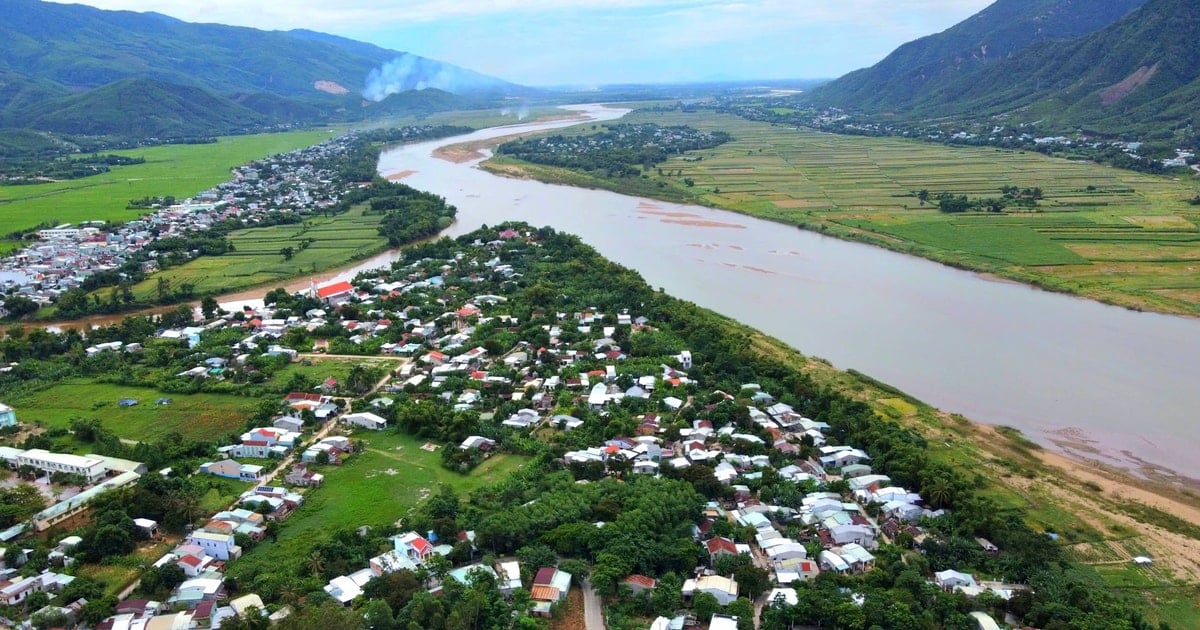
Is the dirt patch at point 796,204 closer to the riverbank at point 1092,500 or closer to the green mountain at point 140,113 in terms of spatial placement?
the riverbank at point 1092,500

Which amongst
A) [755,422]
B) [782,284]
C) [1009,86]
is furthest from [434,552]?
[1009,86]

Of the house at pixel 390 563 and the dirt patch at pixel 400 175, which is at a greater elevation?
the dirt patch at pixel 400 175

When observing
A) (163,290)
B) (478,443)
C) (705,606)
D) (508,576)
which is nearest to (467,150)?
(163,290)

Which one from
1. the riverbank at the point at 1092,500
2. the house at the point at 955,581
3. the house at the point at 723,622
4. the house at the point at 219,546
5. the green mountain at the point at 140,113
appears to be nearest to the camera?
the house at the point at 723,622

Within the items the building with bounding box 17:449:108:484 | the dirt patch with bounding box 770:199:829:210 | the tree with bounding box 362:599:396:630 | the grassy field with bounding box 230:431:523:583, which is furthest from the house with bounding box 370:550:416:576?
the dirt patch with bounding box 770:199:829:210

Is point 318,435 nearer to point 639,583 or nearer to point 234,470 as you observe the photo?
point 234,470

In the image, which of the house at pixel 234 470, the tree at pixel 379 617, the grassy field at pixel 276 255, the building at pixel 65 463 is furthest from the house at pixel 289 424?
the grassy field at pixel 276 255
